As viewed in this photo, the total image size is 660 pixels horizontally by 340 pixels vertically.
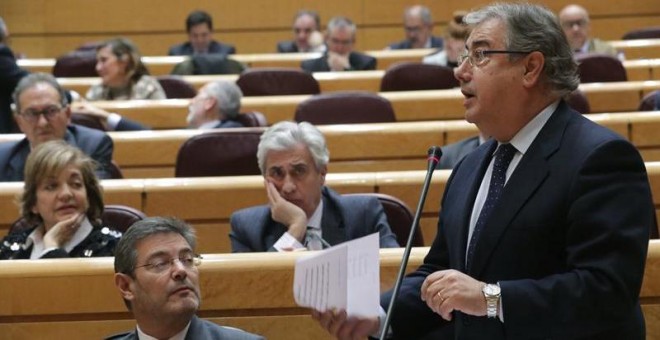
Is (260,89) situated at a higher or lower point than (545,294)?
lower

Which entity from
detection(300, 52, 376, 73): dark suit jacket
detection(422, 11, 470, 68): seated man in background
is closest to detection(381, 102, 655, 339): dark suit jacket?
detection(422, 11, 470, 68): seated man in background

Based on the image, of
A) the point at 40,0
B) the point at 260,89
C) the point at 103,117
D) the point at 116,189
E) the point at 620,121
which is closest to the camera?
the point at 116,189

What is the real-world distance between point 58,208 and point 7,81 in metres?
2.35

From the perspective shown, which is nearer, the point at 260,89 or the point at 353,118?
the point at 353,118

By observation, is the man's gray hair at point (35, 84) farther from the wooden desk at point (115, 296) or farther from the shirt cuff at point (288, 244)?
the wooden desk at point (115, 296)

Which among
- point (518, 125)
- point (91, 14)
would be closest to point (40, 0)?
point (91, 14)

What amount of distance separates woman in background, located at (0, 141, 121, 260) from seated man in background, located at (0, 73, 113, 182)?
31.9 inches

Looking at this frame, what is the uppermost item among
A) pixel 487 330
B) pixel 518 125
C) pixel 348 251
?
pixel 518 125

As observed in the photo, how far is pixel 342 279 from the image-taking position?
5.89 feet

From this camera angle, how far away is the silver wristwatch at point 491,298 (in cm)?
175

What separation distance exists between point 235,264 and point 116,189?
134cm

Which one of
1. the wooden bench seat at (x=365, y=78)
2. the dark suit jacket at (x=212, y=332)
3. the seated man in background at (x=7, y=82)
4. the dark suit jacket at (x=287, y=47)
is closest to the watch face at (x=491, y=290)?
the dark suit jacket at (x=212, y=332)

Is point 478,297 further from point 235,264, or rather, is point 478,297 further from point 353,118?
point 353,118

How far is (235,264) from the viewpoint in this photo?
8.81 feet
